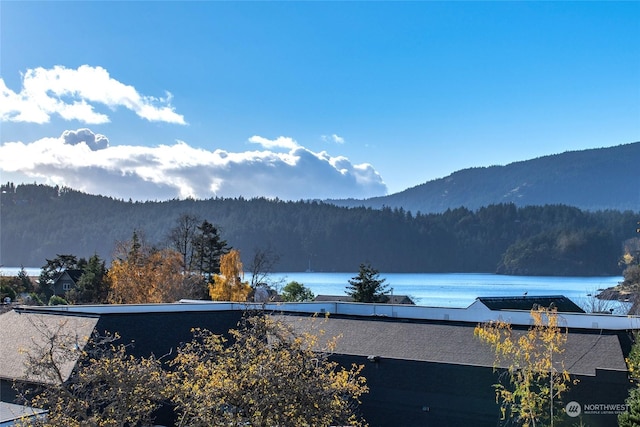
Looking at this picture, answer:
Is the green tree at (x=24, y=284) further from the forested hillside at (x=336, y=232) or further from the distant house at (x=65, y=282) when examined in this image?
the forested hillside at (x=336, y=232)

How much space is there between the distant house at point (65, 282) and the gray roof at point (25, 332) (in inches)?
1485

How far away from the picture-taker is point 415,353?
66.4ft

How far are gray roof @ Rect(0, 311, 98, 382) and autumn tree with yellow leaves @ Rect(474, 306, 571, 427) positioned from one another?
11.7m

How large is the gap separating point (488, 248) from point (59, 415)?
523 ft

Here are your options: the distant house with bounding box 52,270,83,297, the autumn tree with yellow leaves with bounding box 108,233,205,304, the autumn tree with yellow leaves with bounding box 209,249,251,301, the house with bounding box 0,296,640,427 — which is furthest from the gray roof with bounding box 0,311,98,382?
the distant house with bounding box 52,270,83,297

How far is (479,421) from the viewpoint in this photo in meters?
18.2

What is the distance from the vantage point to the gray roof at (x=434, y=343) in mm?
18141

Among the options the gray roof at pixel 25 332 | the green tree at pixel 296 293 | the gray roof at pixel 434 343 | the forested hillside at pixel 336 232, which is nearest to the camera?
the gray roof at pixel 434 343

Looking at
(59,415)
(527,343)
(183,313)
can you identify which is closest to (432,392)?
(527,343)

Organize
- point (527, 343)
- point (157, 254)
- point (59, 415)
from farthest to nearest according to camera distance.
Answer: point (157, 254) < point (527, 343) < point (59, 415)

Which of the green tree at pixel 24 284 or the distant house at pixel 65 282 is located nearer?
the distant house at pixel 65 282

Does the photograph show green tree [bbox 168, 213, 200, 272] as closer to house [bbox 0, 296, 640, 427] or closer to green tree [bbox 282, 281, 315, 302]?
green tree [bbox 282, 281, 315, 302]

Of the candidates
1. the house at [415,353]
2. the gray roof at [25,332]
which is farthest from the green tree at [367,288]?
the gray roof at [25,332]

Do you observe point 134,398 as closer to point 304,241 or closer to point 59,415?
point 59,415
